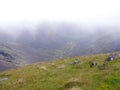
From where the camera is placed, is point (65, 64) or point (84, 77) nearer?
point (84, 77)

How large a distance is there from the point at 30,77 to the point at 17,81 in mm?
3000

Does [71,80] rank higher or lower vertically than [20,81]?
higher

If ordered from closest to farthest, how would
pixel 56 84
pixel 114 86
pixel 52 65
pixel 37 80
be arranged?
1. pixel 114 86
2. pixel 56 84
3. pixel 37 80
4. pixel 52 65

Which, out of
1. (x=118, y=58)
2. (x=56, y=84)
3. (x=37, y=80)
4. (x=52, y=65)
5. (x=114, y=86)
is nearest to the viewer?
(x=114, y=86)

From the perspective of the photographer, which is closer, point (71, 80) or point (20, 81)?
point (71, 80)

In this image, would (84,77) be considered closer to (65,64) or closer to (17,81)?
(17,81)

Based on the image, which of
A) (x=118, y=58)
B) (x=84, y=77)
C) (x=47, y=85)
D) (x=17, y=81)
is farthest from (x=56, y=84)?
(x=118, y=58)

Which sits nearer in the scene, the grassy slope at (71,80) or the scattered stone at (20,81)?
the grassy slope at (71,80)

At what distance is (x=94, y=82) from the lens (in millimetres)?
45875

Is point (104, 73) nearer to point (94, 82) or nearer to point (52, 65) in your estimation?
point (94, 82)

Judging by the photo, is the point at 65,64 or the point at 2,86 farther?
the point at 65,64

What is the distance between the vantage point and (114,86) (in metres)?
43.5

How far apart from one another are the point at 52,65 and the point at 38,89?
68.3ft

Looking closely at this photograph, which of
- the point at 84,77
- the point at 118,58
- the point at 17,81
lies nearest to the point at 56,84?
the point at 84,77
